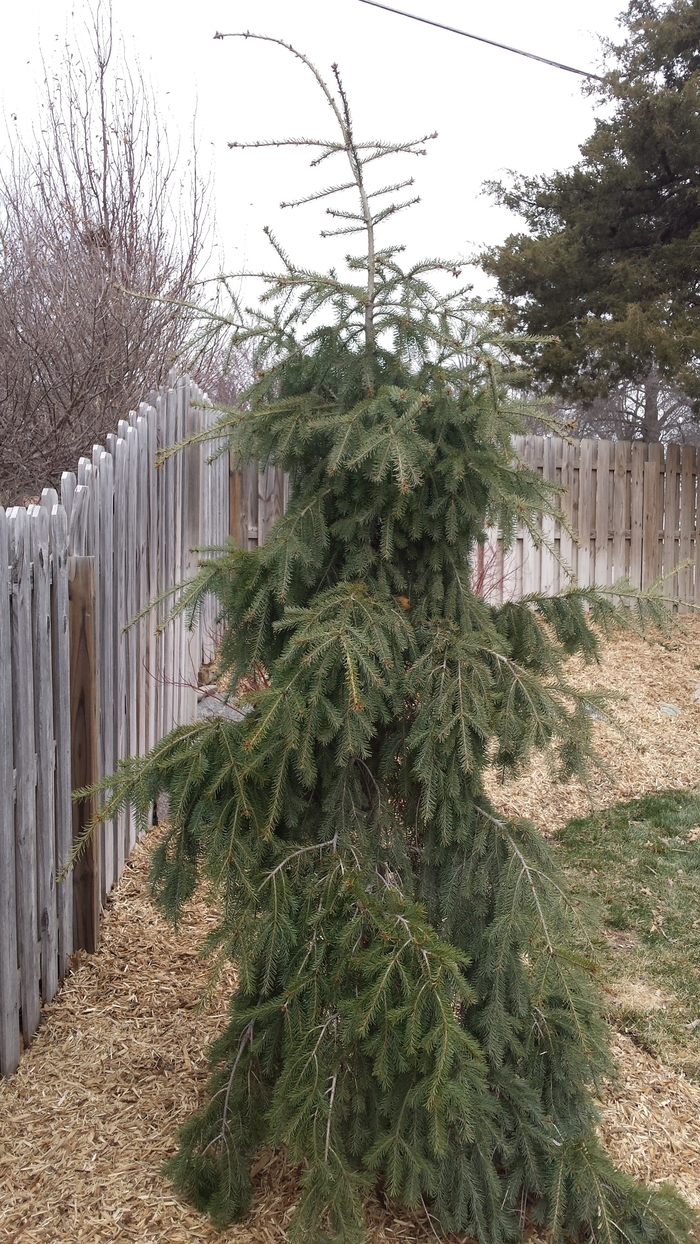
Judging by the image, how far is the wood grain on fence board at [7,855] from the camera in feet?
10.3

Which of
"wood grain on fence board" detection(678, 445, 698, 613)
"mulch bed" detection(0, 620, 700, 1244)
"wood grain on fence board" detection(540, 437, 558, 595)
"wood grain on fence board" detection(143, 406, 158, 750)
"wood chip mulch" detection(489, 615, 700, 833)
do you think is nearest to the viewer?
"mulch bed" detection(0, 620, 700, 1244)

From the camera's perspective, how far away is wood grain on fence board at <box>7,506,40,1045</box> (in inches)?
128

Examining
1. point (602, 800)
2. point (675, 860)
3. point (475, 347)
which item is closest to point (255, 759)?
point (475, 347)

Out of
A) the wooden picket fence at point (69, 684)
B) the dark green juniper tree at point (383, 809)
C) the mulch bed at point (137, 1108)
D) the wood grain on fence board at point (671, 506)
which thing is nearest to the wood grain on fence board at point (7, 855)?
the wooden picket fence at point (69, 684)

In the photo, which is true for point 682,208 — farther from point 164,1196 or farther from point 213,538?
point 164,1196

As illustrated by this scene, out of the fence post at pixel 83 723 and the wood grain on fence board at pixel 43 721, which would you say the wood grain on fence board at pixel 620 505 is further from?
the wood grain on fence board at pixel 43 721

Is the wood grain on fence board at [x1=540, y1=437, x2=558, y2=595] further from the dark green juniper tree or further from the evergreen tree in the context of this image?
the dark green juniper tree

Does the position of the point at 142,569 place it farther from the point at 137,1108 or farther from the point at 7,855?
the point at 137,1108

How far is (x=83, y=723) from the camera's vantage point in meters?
3.89

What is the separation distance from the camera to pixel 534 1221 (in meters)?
2.63

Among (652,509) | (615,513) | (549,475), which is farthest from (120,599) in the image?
(652,509)

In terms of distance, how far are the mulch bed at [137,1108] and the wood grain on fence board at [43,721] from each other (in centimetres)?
42

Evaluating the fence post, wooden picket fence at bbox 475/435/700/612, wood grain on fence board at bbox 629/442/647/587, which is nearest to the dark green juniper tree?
the fence post

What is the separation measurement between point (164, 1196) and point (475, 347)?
2.56m
